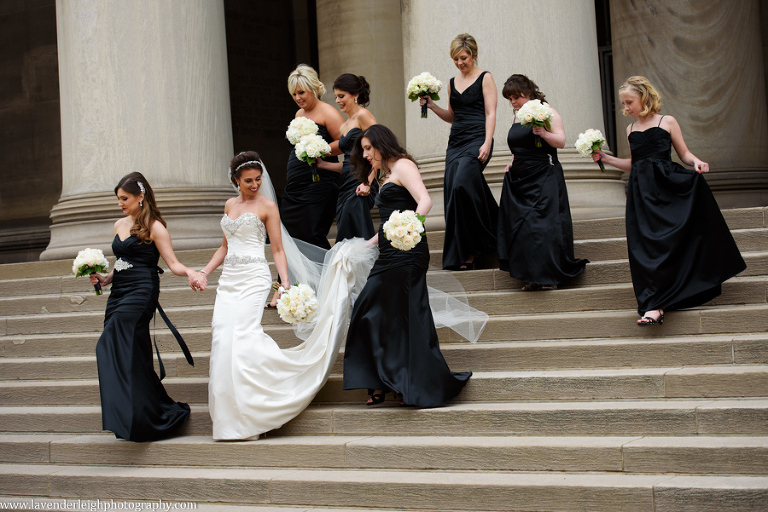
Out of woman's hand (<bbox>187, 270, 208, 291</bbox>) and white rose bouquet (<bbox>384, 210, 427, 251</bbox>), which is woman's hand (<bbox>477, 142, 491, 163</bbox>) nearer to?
white rose bouquet (<bbox>384, 210, 427, 251</bbox>)

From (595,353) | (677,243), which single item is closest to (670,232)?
(677,243)

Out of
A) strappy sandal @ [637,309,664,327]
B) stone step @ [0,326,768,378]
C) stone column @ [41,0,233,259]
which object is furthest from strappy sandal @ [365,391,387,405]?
stone column @ [41,0,233,259]

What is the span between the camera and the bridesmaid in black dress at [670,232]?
732 centimetres

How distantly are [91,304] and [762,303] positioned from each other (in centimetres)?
687

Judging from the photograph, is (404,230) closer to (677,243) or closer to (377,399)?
(377,399)

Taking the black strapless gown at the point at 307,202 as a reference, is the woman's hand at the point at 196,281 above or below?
below

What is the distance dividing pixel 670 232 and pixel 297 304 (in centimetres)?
299

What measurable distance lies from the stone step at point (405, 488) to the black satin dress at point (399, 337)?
74 centimetres

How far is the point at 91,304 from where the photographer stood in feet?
33.8

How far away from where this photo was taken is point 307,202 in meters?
9.53

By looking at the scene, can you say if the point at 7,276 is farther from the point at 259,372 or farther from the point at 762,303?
the point at 762,303

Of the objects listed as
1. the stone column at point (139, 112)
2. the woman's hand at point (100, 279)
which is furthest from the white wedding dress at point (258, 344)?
the stone column at point (139, 112)

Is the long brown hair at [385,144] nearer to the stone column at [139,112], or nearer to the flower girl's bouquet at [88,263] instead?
the flower girl's bouquet at [88,263]

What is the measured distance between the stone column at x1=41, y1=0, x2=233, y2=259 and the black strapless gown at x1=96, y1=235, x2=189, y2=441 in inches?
140
